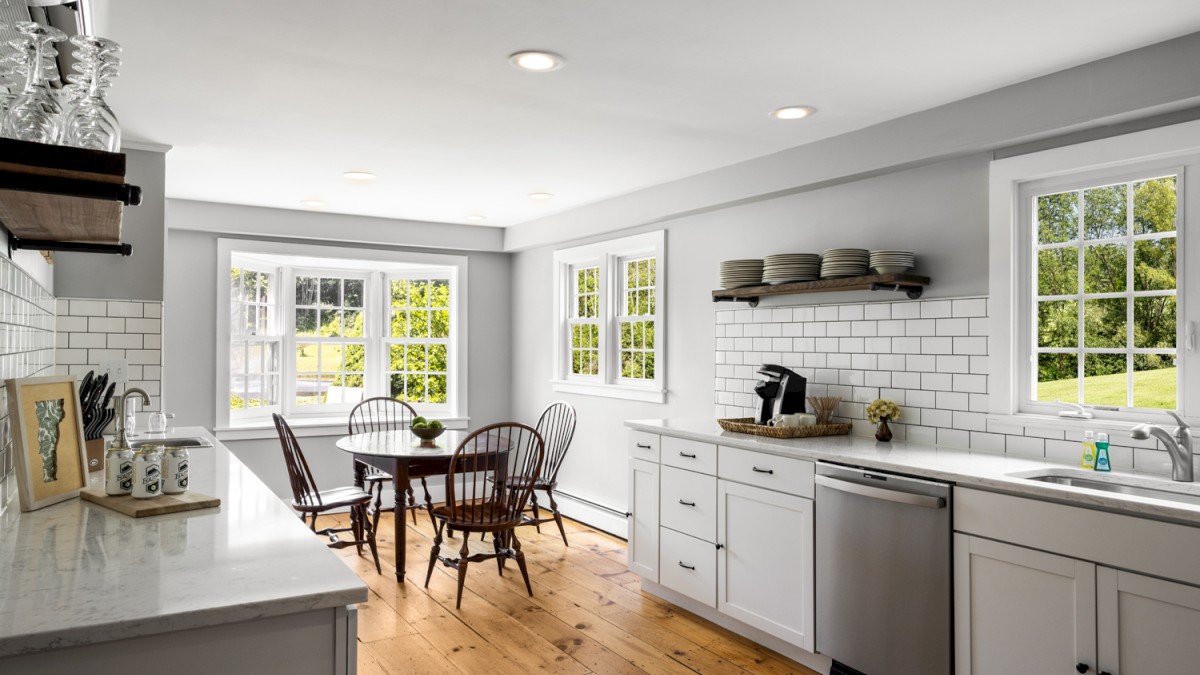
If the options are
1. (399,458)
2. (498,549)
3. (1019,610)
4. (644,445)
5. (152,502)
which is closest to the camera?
(152,502)

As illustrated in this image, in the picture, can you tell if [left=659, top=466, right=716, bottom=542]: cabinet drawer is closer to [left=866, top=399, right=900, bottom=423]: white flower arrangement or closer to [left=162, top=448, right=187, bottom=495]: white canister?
[left=866, top=399, right=900, bottom=423]: white flower arrangement

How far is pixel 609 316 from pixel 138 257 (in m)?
2.94

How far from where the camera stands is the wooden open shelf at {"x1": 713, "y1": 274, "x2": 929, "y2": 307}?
3402 mm

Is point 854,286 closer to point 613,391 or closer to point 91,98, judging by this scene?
point 613,391

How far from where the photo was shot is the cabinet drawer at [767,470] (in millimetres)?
3260

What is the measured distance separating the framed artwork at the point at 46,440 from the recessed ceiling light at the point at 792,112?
8.97 ft

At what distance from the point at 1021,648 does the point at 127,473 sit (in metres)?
2.65

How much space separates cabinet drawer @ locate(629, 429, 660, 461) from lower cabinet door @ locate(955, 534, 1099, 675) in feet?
5.50

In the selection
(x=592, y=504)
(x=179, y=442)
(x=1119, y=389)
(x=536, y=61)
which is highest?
(x=536, y=61)

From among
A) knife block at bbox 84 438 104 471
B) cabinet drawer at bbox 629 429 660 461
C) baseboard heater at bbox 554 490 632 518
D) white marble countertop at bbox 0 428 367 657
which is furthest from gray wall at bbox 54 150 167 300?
baseboard heater at bbox 554 490 632 518

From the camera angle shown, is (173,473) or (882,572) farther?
(882,572)

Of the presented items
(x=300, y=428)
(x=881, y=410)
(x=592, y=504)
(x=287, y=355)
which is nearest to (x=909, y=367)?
(x=881, y=410)

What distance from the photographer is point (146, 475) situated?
2008mm

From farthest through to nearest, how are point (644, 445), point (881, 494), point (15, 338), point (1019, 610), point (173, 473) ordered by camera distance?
1. point (644, 445)
2. point (881, 494)
3. point (1019, 610)
4. point (15, 338)
5. point (173, 473)
